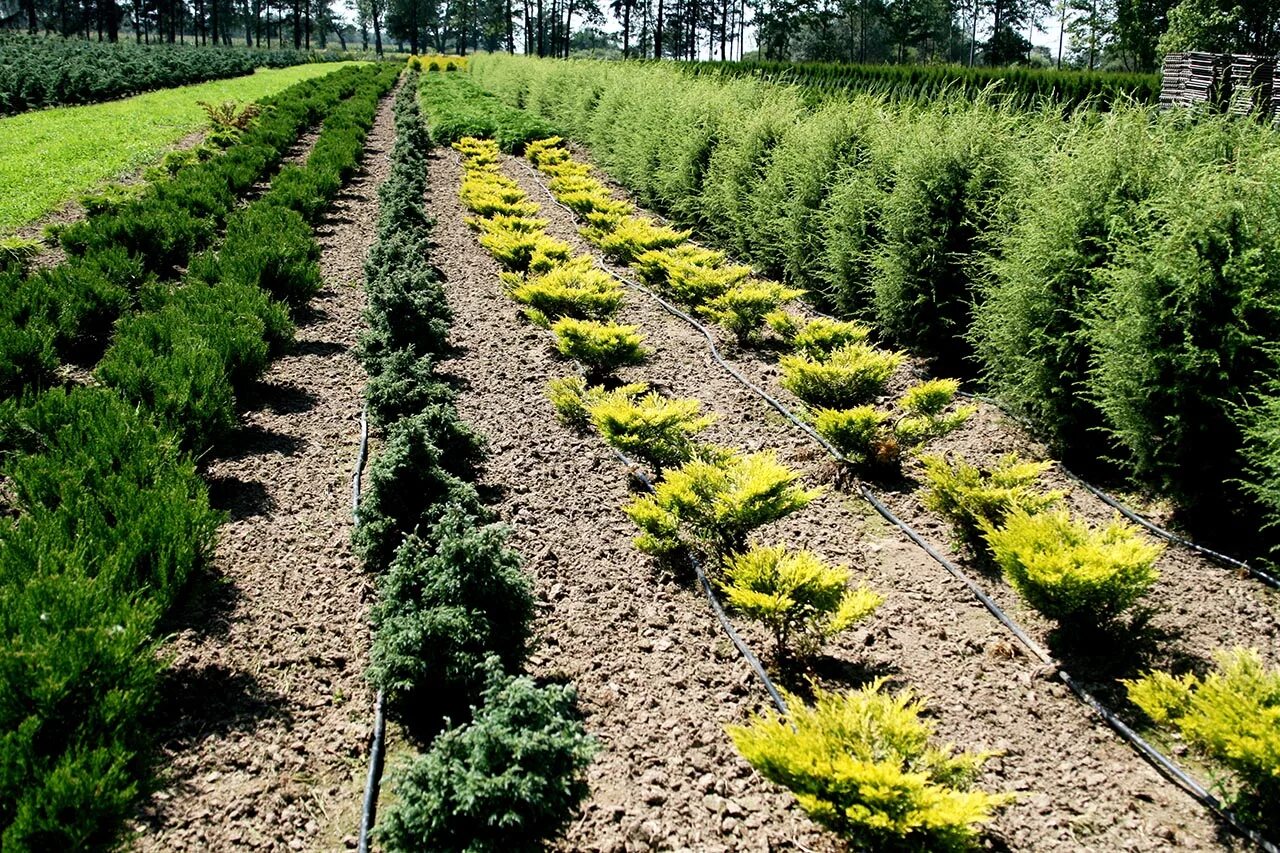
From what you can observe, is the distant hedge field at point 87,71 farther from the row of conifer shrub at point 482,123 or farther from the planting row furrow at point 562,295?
the planting row furrow at point 562,295

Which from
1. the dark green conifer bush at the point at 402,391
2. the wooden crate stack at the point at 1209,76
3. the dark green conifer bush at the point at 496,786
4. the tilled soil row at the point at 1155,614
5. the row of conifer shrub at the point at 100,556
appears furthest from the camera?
the wooden crate stack at the point at 1209,76

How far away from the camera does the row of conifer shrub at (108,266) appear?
266 inches

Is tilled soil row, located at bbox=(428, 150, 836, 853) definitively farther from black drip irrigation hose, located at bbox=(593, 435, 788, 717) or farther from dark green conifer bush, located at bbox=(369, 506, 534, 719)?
dark green conifer bush, located at bbox=(369, 506, 534, 719)

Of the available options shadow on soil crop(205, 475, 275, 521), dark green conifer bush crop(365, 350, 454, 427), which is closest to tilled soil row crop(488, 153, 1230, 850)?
dark green conifer bush crop(365, 350, 454, 427)

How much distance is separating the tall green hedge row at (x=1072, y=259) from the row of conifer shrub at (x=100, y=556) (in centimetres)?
552

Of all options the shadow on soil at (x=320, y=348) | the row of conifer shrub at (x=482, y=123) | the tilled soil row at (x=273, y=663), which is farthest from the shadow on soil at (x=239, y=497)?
the row of conifer shrub at (x=482, y=123)

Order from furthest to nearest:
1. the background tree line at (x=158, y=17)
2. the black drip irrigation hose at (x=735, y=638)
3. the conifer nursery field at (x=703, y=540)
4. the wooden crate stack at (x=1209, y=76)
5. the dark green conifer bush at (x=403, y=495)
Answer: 1. the background tree line at (x=158, y=17)
2. the wooden crate stack at (x=1209, y=76)
3. the dark green conifer bush at (x=403, y=495)
4. the black drip irrigation hose at (x=735, y=638)
5. the conifer nursery field at (x=703, y=540)

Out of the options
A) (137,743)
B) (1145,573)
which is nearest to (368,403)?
(137,743)

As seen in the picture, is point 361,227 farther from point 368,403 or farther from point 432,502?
point 432,502

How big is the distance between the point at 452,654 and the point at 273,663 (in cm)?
116

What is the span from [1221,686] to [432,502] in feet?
13.3

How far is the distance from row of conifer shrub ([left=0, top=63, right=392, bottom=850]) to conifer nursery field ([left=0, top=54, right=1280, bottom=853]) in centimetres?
2

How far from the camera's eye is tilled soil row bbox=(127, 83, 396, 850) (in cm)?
324

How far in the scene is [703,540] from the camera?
510 centimetres
